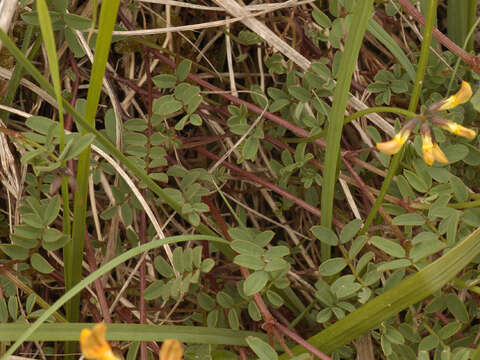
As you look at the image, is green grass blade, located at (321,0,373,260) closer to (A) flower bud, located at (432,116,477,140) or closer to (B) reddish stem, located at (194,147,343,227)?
(B) reddish stem, located at (194,147,343,227)

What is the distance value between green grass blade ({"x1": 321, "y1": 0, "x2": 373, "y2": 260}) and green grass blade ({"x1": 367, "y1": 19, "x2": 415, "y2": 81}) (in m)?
0.26

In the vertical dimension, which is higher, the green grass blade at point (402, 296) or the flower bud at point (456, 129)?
the flower bud at point (456, 129)

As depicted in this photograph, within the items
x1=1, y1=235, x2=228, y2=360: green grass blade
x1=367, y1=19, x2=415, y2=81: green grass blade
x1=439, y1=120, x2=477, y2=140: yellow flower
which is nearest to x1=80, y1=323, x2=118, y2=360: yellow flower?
x1=1, y1=235, x2=228, y2=360: green grass blade

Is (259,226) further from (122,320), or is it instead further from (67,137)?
(67,137)

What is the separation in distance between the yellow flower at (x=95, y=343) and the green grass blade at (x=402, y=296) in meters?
0.54

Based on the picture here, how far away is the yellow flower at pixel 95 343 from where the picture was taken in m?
0.75

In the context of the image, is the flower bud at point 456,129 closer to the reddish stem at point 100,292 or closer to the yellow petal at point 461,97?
the yellow petal at point 461,97

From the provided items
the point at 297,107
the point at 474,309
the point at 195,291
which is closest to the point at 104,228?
the point at 195,291

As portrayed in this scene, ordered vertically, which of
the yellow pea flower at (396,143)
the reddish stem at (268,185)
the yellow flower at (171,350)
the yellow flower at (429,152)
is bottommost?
→ the reddish stem at (268,185)

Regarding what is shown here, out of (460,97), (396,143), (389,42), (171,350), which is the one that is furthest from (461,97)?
(171,350)

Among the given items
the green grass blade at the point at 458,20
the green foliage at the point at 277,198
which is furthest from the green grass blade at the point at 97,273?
the green grass blade at the point at 458,20

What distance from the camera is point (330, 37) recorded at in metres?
1.48

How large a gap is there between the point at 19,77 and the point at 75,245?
0.41 m

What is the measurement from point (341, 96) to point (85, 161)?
19.9 inches
